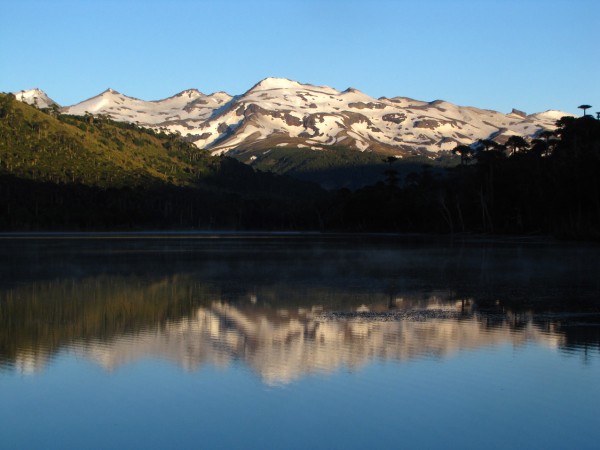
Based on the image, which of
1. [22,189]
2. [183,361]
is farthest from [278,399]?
[22,189]

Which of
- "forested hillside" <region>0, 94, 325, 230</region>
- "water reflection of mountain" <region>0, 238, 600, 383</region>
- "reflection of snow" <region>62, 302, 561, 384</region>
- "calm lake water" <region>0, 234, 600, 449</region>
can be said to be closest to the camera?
"calm lake water" <region>0, 234, 600, 449</region>

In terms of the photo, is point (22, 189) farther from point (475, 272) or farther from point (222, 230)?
point (475, 272)

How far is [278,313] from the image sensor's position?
23.0m

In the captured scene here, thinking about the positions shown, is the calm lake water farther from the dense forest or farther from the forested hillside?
the forested hillside

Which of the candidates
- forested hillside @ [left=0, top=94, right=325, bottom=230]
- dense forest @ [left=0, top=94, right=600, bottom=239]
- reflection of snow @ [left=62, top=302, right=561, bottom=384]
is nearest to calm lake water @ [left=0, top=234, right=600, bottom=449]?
reflection of snow @ [left=62, top=302, right=561, bottom=384]

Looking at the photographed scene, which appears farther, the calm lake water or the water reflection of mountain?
the water reflection of mountain

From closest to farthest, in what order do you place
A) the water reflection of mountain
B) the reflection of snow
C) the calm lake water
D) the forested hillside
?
the calm lake water < the reflection of snow < the water reflection of mountain < the forested hillside

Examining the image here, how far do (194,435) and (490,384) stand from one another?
550 centimetres

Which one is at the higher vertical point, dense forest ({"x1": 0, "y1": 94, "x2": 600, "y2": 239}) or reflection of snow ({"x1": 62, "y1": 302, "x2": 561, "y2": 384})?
dense forest ({"x1": 0, "y1": 94, "x2": 600, "y2": 239})

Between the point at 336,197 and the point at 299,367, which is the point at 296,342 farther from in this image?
the point at 336,197

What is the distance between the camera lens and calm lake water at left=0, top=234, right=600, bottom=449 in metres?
11.1

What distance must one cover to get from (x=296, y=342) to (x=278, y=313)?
5.14 m

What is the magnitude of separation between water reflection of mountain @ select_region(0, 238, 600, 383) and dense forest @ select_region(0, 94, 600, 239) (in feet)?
169

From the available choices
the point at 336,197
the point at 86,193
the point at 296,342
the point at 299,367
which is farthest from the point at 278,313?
the point at 336,197
